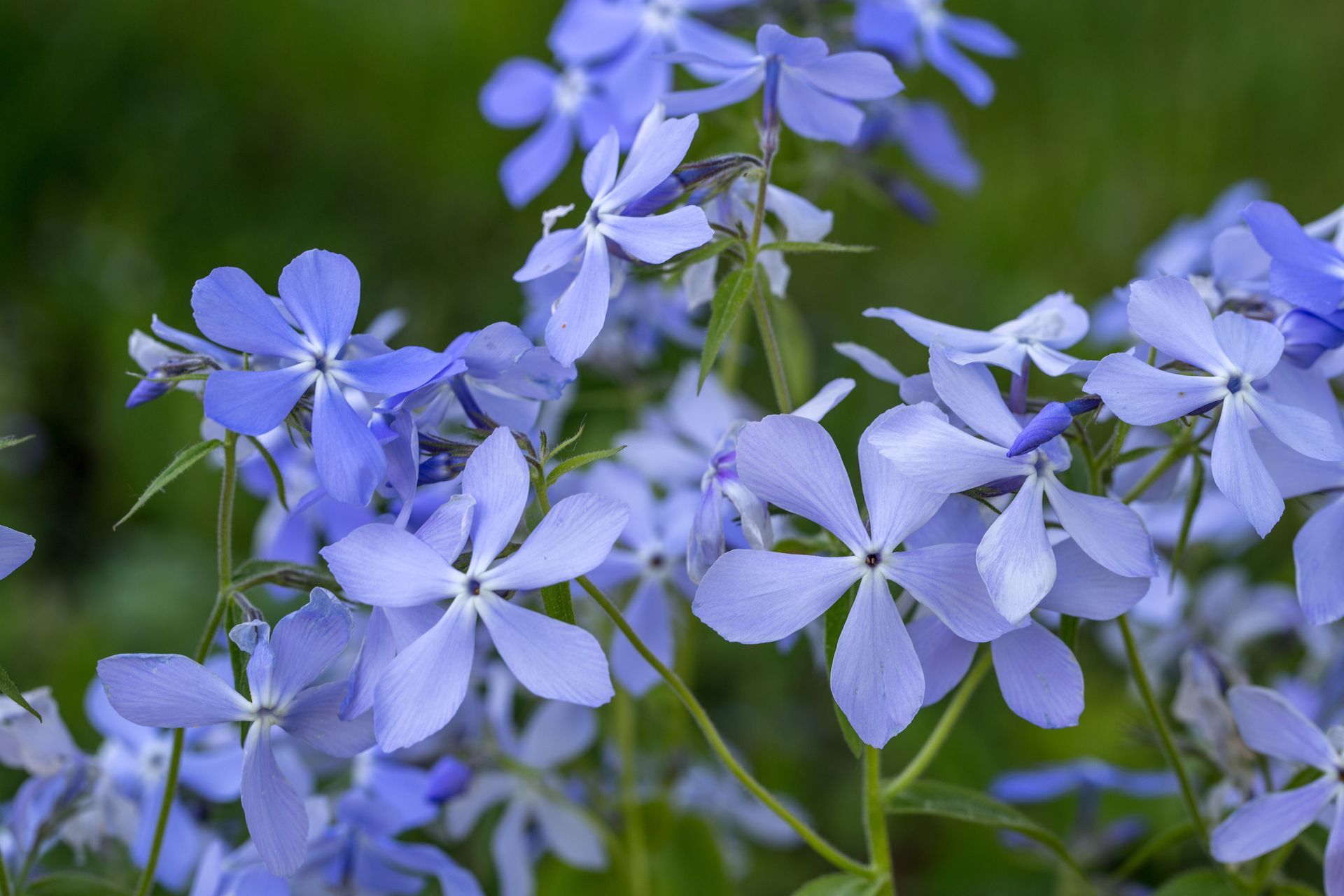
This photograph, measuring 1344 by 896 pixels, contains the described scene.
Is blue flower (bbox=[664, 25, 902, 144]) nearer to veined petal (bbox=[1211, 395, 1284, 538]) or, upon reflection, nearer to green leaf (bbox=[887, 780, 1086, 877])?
veined petal (bbox=[1211, 395, 1284, 538])

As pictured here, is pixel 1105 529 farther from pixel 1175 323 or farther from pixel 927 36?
pixel 927 36

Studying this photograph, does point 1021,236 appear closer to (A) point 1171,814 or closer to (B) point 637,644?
(A) point 1171,814

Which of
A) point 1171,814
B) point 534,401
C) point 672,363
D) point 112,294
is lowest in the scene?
point 1171,814

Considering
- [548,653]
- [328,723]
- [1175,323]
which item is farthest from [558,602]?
[1175,323]

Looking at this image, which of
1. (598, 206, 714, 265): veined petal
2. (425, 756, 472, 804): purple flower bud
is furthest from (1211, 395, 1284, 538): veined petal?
(425, 756, 472, 804): purple flower bud

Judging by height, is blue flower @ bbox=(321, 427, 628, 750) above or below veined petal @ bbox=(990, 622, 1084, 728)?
above

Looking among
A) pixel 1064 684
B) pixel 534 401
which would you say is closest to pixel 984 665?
pixel 1064 684
